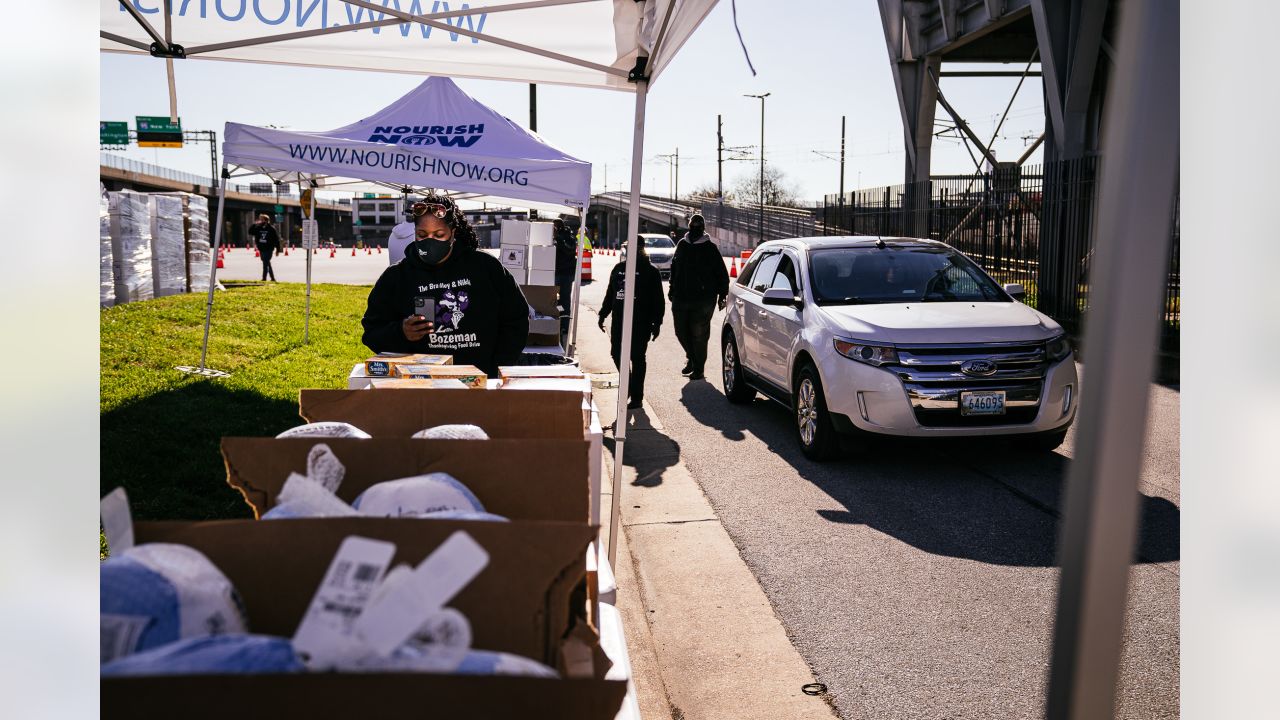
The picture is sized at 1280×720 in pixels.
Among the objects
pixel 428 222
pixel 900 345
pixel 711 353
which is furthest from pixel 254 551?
pixel 711 353

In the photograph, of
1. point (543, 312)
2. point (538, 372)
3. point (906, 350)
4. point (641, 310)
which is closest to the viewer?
point (538, 372)

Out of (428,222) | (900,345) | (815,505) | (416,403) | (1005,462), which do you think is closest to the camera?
(416,403)

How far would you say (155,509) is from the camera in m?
5.71

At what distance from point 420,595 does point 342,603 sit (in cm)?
9

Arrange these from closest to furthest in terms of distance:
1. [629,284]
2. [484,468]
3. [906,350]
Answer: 1. [484,468]
2. [629,284]
3. [906,350]

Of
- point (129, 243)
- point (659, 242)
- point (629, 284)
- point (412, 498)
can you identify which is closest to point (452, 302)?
point (629, 284)

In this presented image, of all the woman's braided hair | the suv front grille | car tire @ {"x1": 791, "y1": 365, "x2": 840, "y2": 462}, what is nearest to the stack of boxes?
car tire @ {"x1": 791, "y1": 365, "x2": 840, "y2": 462}

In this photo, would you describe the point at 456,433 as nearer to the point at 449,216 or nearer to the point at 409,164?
the point at 449,216

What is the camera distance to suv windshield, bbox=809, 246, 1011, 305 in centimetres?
867

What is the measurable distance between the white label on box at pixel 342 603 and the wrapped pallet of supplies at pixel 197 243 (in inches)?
817

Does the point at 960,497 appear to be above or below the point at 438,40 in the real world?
below

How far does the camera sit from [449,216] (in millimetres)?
5164

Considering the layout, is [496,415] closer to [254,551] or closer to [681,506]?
[254,551]
